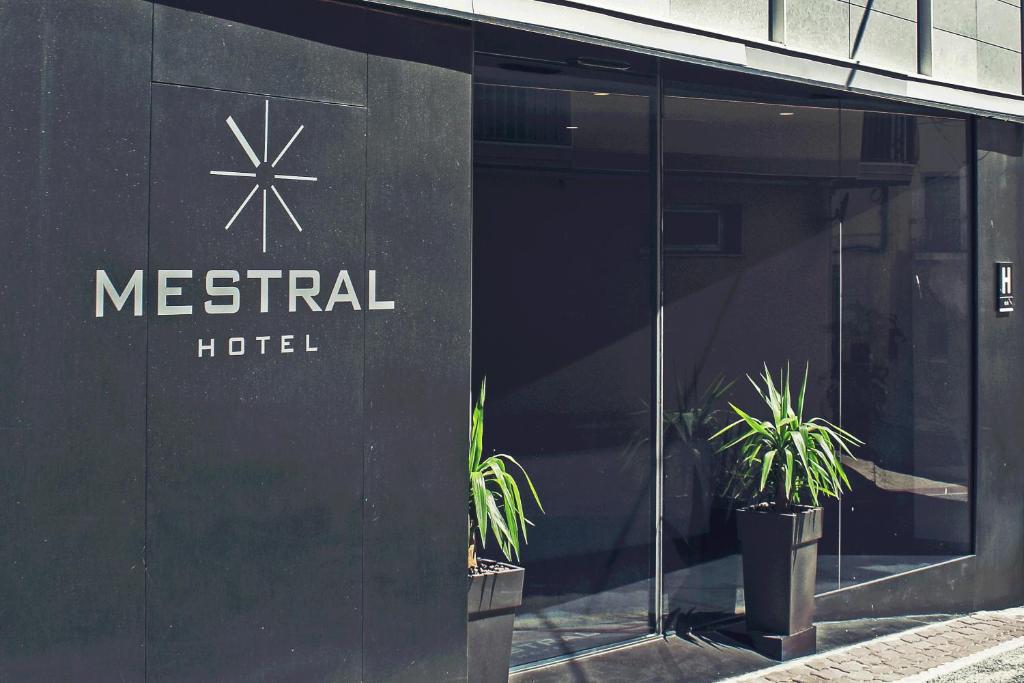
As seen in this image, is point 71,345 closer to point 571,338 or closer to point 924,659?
point 571,338

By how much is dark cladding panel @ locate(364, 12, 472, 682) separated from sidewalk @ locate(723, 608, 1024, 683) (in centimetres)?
260

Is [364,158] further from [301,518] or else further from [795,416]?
[795,416]

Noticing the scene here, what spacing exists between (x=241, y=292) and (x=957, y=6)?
7.30 m

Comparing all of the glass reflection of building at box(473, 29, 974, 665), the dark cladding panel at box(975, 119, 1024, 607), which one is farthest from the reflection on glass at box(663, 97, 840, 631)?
the dark cladding panel at box(975, 119, 1024, 607)

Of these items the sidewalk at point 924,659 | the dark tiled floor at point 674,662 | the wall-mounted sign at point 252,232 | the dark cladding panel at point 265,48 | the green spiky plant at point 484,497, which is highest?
the dark cladding panel at point 265,48

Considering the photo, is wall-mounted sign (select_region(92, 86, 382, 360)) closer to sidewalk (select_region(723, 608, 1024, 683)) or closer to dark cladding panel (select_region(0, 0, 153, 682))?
dark cladding panel (select_region(0, 0, 153, 682))

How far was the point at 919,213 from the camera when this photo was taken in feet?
33.5

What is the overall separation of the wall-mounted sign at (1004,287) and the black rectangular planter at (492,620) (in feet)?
19.1

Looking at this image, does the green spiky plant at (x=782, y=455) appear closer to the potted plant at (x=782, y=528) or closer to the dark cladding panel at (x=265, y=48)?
the potted plant at (x=782, y=528)

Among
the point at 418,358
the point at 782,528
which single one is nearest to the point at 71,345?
the point at 418,358

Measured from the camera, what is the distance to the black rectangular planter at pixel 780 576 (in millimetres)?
8422

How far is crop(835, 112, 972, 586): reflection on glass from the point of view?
387 inches

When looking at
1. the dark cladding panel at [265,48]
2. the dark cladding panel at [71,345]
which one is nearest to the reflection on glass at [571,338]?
the dark cladding panel at [265,48]

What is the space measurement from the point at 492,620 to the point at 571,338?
82.8 inches
